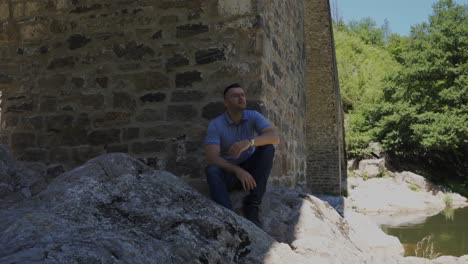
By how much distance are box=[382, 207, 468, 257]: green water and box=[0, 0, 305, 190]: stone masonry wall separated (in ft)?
18.5

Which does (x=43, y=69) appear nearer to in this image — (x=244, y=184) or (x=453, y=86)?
(x=244, y=184)

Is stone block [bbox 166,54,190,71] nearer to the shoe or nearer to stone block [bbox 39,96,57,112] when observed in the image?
stone block [bbox 39,96,57,112]

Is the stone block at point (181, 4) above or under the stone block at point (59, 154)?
above

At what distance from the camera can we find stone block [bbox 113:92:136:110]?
12.7 ft

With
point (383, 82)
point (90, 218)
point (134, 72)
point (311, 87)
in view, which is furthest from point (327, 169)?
point (90, 218)

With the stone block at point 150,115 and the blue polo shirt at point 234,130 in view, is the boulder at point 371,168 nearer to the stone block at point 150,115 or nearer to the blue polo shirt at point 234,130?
the stone block at point 150,115

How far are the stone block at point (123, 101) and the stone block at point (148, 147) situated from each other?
337 millimetres

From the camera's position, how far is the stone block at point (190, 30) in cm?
373

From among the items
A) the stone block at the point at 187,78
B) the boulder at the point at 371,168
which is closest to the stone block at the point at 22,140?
the stone block at the point at 187,78

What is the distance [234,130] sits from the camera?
10.4 ft

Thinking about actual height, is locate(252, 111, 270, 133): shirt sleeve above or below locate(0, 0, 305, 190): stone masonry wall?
below

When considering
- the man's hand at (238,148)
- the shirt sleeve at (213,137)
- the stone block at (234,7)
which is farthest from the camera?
the stone block at (234,7)

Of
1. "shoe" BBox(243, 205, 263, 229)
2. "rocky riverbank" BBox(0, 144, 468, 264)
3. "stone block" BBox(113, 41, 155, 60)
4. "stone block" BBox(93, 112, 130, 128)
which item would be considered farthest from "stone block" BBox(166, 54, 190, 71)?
"rocky riverbank" BBox(0, 144, 468, 264)

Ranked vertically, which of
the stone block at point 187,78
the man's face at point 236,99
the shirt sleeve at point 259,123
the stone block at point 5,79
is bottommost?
the shirt sleeve at point 259,123
